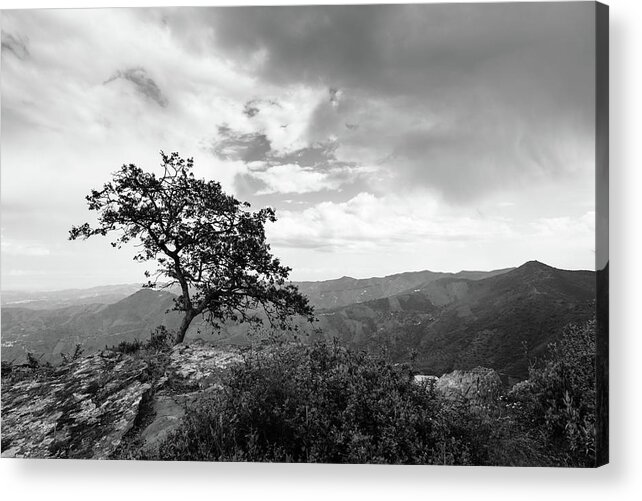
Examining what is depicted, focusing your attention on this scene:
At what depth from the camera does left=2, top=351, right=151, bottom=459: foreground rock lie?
210 inches

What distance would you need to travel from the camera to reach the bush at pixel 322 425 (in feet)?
16.4

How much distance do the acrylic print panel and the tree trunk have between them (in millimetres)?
48

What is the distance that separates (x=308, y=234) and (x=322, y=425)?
263cm

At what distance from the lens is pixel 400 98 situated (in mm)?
5730

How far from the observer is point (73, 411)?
18.0 feet

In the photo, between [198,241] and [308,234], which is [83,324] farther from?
[308,234]

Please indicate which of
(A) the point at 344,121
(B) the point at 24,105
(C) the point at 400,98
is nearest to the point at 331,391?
(A) the point at 344,121

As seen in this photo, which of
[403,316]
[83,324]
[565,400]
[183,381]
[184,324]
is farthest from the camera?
[83,324]

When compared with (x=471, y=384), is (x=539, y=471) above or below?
below

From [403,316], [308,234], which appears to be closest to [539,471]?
[403,316]

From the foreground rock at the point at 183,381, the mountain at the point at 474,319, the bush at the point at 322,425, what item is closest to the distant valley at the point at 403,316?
the mountain at the point at 474,319

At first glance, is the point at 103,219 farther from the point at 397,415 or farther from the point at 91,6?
the point at 397,415

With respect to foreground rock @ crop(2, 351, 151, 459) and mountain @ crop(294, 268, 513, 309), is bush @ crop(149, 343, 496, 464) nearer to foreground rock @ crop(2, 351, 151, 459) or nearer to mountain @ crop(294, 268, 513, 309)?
foreground rock @ crop(2, 351, 151, 459)

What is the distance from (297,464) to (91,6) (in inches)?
276
